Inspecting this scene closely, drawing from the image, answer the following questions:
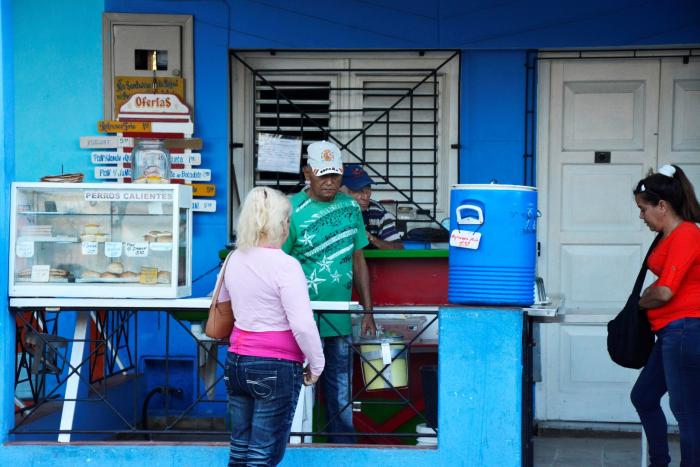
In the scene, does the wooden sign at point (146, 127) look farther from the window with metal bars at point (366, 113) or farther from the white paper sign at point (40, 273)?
the white paper sign at point (40, 273)

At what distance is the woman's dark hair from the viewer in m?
4.92

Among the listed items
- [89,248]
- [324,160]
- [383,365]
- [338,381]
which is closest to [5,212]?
[89,248]

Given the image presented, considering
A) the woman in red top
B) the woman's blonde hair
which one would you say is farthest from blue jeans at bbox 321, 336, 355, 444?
the woman in red top

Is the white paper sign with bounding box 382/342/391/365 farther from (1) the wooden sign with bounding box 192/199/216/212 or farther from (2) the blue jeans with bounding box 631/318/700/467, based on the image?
(1) the wooden sign with bounding box 192/199/216/212

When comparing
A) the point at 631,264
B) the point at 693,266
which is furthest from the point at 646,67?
the point at 693,266

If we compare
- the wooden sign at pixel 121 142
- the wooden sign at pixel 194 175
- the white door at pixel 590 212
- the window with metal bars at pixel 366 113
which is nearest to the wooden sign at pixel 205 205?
the wooden sign at pixel 194 175

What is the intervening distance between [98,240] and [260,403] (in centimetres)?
162

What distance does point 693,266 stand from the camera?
482 centimetres

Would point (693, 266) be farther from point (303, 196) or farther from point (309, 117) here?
point (309, 117)

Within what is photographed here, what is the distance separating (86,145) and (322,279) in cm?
273

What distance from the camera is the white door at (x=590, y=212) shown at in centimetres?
708

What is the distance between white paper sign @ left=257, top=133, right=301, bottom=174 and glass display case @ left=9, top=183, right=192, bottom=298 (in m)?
1.88

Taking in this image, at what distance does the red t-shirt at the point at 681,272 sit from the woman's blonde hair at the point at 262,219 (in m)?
1.98

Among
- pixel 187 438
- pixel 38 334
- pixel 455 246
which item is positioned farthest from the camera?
pixel 187 438
